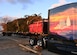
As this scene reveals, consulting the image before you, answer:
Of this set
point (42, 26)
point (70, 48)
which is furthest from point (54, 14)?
point (42, 26)

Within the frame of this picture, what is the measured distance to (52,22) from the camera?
58.0 ft

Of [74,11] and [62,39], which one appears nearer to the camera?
[74,11]

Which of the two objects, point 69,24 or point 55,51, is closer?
point 69,24

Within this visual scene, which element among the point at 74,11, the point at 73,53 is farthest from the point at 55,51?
the point at 74,11

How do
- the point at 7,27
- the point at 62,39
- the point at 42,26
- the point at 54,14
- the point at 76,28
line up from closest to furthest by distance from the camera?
the point at 76,28 → the point at 62,39 → the point at 54,14 → the point at 42,26 → the point at 7,27

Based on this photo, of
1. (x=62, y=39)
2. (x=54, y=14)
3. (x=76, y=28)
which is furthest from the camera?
(x=54, y=14)

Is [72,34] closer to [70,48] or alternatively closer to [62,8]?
[70,48]

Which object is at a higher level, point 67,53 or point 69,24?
point 69,24

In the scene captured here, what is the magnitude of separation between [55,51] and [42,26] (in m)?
6.11

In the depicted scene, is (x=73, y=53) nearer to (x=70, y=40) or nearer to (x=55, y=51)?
(x=70, y=40)

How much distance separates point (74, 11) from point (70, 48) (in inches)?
83.5

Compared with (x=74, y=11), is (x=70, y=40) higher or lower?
lower

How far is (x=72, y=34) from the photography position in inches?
584

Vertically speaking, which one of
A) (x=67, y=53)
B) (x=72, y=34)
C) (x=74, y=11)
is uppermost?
(x=74, y=11)
